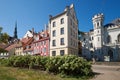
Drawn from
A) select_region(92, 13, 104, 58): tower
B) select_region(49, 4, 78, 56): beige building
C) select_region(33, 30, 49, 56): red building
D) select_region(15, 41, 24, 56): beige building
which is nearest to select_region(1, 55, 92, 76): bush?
select_region(49, 4, 78, 56): beige building

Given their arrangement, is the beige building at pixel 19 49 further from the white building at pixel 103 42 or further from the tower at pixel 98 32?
the tower at pixel 98 32

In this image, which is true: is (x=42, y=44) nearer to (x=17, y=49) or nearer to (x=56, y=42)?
(x=56, y=42)

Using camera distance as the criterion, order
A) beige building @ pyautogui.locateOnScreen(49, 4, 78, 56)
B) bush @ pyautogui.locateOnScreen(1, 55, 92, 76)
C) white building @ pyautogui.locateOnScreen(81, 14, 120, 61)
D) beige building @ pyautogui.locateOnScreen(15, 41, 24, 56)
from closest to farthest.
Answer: bush @ pyautogui.locateOnScreen(1, 55, 92, 76) → beige building @ pyautogui.locateOnScreen(49, 4, 78, 56) → white building @ pyautogui.locateOnScreen(81, 14, 120, 61) → beige building @ pyautogui.locateOnScreen(15, 41, 24, 56)

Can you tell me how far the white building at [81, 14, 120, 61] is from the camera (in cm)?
5591

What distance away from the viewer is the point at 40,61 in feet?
64.8

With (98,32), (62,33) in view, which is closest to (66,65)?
(62,33)

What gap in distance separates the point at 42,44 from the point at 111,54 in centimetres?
2687

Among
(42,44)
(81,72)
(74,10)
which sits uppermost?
(74,10)

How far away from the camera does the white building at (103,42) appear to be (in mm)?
55906

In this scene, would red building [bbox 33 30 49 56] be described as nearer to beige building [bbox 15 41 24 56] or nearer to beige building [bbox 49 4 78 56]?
beige building [bbox 49 4 78 56]

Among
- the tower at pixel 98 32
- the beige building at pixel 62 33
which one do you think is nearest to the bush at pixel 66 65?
the beige building at pixel 62 33

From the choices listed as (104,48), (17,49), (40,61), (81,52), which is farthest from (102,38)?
(40,61)

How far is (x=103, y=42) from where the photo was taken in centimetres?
6109

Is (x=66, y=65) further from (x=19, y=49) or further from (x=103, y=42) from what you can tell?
(x=19, y=49)
